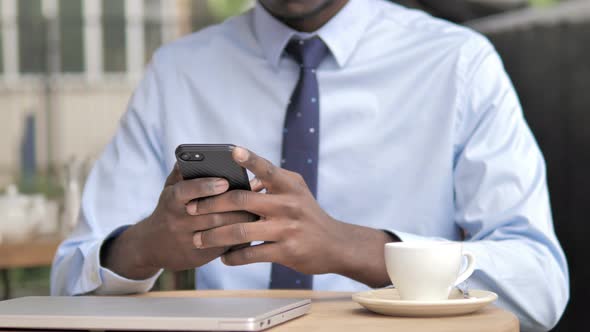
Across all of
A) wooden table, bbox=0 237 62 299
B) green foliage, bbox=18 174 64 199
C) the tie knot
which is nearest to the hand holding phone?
the tie knot

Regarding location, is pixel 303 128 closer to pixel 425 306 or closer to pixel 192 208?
pixel 192 208

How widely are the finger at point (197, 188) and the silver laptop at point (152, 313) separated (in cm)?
14

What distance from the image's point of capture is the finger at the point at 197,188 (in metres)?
1.33

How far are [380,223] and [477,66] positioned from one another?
1.25 feet

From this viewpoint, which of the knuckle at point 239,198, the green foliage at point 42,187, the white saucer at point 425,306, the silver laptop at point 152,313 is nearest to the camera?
the silver laptop at point 152,313

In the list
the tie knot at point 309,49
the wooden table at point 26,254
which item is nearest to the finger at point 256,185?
the tie knot at point 309,49

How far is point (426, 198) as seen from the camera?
1943 millimetres

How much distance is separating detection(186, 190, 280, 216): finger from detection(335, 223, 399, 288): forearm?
0.56 feet

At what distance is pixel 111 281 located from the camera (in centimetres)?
167

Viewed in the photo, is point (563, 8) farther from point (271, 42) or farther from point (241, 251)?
point (241, 251)

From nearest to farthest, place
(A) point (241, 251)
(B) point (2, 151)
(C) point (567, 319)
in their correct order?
(A) point (241, 251)
(C) point (567, 319)
(B) point (2, 151)

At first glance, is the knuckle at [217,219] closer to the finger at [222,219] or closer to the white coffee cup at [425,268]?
the finger at [222,219]

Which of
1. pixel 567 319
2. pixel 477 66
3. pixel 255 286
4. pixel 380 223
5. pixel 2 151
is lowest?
pixel 2 151

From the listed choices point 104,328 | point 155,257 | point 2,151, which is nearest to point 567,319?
point 155,257
